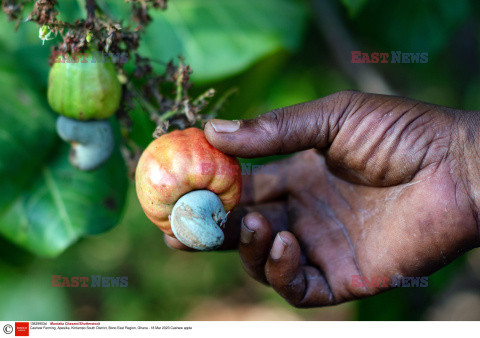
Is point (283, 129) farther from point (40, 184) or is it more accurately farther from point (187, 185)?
point (40, 184)

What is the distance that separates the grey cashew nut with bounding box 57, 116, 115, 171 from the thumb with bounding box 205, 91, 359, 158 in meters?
0.35

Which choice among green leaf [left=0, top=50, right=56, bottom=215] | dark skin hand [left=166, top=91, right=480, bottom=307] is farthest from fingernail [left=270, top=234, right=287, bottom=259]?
green leaf [left=0, top=50, right=56, bottom=215]

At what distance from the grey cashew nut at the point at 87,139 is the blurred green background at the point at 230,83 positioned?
0.36 metres

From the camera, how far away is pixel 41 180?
182cm

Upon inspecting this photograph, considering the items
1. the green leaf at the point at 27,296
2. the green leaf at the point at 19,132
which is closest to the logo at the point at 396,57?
the green leaf at the point at 19,132

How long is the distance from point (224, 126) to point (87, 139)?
427 millimetres

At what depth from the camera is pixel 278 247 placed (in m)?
1.46

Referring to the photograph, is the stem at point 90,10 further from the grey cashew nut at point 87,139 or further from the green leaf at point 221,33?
the green leaf at point 221,33

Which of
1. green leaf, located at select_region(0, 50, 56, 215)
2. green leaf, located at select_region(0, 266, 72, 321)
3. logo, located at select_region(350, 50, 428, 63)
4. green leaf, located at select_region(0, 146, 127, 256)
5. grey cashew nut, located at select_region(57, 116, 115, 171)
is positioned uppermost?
logo, located at select_region(350, 50, 428, 63)

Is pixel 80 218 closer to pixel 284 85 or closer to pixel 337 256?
pixel 337 256

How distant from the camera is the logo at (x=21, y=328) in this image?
174 cm

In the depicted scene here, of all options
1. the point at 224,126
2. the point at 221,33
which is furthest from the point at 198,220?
the point at 221,33

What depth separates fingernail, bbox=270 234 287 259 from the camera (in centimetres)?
146

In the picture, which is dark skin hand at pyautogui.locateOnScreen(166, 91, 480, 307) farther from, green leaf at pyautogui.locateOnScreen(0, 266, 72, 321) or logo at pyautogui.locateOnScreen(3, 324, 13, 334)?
green leaf at pyautogui.locateOnScreen(0, 266, 72, 321)
